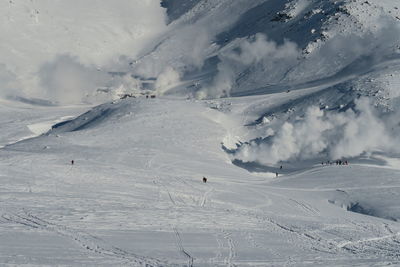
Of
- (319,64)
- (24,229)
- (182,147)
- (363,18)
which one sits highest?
(363,18)

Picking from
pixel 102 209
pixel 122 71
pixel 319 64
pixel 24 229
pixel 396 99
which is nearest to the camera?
pixel 24 229

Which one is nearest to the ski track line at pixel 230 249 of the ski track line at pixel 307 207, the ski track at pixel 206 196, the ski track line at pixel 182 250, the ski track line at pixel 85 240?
the ski track line at pixel 182 250

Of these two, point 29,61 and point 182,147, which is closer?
point 182,147

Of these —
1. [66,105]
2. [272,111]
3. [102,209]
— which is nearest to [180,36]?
[66,105]

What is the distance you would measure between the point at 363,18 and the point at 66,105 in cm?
7719

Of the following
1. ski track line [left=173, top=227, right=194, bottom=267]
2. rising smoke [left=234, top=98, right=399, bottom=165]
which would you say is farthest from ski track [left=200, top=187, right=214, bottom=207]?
rising smoke [left=234, top=98, right=399, bottom=165]

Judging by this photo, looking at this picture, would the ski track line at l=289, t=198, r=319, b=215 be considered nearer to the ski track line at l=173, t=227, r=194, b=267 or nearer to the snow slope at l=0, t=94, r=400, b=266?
the snow slope at l=0, t=94, r=400, b=266

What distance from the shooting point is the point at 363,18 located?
120875 millimetres

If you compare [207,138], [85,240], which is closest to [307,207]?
[85,240]

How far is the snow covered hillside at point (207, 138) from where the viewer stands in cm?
2723

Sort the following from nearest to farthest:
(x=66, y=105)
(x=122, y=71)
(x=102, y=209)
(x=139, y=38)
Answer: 1. (x=102, y=209)
2. (x=66, y=105)
3. (x=122, y=71)
4. (x=139, y=38)

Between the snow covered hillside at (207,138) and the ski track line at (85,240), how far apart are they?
13cm

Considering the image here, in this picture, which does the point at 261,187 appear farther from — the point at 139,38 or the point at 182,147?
the point at 139,38

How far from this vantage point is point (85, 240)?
2567 cm
